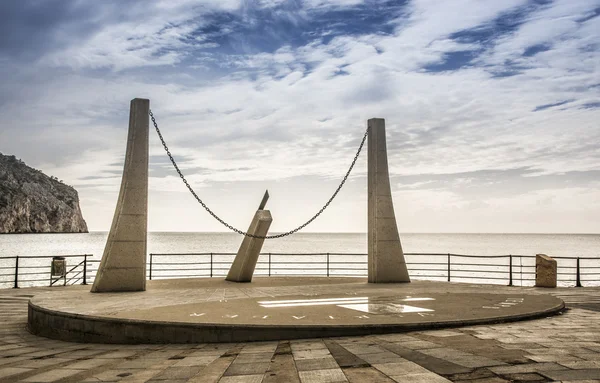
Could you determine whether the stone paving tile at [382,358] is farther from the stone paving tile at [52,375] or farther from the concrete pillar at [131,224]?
the concrete pillar at [131,224]

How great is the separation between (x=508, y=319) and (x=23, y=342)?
8010mm

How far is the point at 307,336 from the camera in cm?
781

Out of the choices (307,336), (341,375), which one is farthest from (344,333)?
(341,375)

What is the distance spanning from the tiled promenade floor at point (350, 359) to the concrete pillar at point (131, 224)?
4.52m

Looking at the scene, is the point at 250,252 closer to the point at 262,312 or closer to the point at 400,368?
the point at 262,312

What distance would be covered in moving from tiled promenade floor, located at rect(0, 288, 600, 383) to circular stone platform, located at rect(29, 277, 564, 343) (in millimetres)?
269

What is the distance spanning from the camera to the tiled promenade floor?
538 cm

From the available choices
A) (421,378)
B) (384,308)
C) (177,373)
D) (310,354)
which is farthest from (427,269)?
(177,373)

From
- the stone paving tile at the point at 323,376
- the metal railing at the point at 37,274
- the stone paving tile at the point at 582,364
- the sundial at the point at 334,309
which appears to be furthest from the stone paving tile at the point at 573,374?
the metal railing at the point at 37,274

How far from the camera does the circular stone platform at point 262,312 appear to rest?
796cm

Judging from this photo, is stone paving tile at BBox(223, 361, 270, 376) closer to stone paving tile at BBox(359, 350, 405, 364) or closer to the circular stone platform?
stone paving tile at BBox(359, 350, 405, 364)

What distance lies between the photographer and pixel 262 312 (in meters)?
9.29

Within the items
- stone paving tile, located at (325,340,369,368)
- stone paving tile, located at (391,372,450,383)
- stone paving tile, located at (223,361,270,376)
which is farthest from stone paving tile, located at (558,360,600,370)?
stone paving tile, located at (223,361,270,376)

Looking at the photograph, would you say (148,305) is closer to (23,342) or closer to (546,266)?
(23,342)
